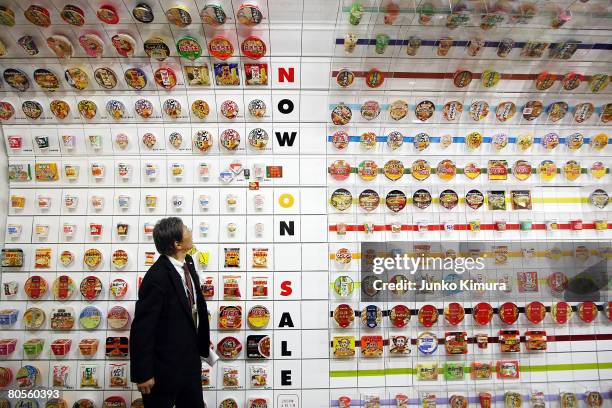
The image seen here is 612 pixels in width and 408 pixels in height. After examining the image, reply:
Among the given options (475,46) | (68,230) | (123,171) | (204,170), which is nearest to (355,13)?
(475,46)

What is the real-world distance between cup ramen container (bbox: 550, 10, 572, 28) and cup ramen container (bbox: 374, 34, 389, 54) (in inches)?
50.7

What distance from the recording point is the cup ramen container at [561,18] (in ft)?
9.29

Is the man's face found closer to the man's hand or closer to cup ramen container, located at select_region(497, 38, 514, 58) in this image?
the man's hand

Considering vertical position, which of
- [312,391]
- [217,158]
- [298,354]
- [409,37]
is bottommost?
[312,391]

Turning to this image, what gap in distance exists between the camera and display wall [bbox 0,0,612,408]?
117 inches

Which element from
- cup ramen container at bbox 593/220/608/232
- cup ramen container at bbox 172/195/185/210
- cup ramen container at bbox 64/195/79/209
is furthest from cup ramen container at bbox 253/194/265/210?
cup ramen container at bbox 593/220/608/232

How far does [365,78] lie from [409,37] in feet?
1.49

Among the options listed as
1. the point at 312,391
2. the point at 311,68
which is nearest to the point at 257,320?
the point at 312,391

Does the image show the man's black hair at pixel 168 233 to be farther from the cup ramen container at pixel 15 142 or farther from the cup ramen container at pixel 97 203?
the cup ramen container at pixel 15 142

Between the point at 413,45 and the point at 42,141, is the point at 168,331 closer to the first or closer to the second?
the point at 42,141

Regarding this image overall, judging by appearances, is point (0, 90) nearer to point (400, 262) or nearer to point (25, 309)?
point (25, 309)

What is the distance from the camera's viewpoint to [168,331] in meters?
2.35

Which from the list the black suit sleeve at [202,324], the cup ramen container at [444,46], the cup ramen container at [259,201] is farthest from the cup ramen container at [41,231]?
the cup ramen container at [444,46]

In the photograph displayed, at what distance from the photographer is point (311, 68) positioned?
3.08 metres
